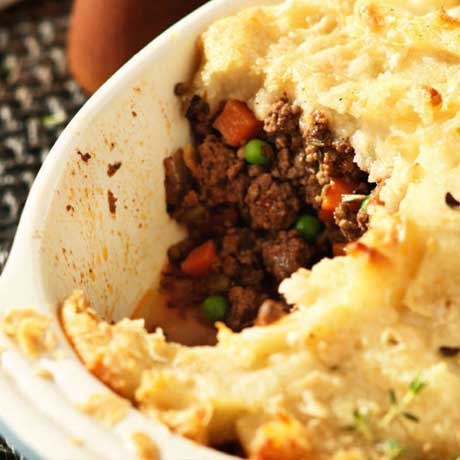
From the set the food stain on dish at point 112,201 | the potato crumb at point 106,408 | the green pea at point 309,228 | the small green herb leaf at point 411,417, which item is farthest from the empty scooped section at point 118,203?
the small green herb leaf at point 411,417

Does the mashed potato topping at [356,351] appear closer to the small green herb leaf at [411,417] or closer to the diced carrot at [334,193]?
the small green herb leaf at [411,417]

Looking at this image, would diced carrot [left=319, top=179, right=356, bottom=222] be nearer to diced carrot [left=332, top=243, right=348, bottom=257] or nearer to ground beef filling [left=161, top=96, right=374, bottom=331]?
ground beef filling [left=161, top=96, right=374, bottom=331]

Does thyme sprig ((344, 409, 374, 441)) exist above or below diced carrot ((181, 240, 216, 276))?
above

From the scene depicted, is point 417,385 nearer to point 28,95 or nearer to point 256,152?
point 256,152

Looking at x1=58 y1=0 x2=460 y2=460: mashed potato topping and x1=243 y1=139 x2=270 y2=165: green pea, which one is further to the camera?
x1=243 y1=139 x2=270 y2=165: green pea

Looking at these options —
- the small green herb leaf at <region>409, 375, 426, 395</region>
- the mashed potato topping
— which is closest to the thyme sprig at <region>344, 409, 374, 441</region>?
the mashed potato topping

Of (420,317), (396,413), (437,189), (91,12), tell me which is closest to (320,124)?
(437,189)
